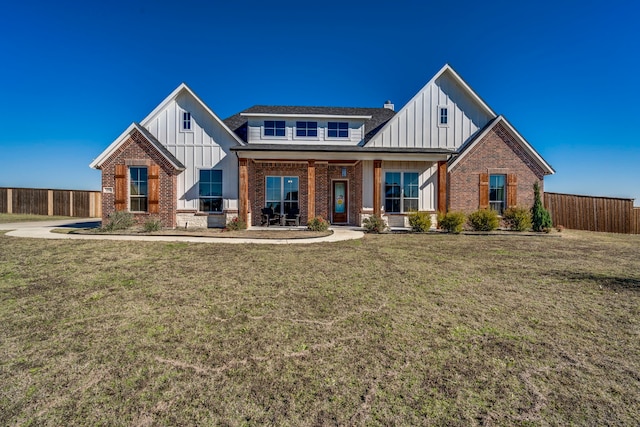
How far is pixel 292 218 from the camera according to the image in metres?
15.7

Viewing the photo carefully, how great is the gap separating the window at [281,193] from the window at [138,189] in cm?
574

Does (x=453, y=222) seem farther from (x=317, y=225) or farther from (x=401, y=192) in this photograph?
(x=317, y=225)

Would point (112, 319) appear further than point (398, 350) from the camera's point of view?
Yes

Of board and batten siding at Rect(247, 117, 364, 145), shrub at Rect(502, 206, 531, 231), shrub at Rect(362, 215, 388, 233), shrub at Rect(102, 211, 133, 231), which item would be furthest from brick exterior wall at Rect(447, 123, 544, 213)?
shrub at Rect(102, 211, 133, 231)

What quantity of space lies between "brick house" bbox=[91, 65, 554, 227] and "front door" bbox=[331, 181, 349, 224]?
56 mm

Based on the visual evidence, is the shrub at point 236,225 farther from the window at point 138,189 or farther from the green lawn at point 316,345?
the green lawn at point 316,345

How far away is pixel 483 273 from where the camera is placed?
255 inches

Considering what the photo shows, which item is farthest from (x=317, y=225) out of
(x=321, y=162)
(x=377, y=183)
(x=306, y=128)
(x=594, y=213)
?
(x=594, y=213)

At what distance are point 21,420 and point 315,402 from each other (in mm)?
2176

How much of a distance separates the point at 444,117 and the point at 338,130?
5.68 m

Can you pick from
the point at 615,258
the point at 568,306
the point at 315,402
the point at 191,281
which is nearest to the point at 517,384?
the point at 315,402

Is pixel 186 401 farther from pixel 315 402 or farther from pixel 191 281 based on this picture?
pixel 191 281

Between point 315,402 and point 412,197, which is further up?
point 412,197

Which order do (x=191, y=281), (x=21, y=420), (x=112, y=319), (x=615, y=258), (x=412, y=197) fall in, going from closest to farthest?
(x=21, y=420) → (x=112, y=319) → (x=191, y=281) → (x=615, y=258) → (x=412, y=197)
